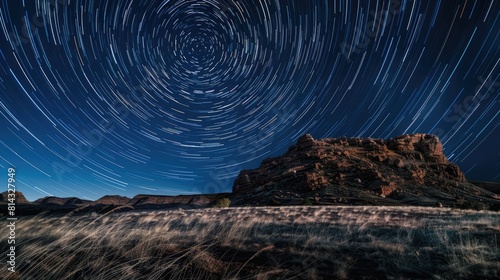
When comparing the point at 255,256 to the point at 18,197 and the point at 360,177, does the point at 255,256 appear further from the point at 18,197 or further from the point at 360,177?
the point at 18,197

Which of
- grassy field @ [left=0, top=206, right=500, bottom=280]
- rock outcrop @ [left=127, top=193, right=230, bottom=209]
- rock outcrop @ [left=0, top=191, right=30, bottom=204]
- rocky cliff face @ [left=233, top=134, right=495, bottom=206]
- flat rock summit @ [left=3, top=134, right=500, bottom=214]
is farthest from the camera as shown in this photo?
rock outcrop @ [left=127, top=193, right=230, bottom=209]

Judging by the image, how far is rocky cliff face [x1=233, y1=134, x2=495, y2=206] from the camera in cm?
4347

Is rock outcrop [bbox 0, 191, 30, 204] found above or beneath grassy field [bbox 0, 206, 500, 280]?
above

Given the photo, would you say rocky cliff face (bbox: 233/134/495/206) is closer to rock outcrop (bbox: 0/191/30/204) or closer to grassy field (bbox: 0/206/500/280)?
grassy field (bbox: 0/206/500/280)

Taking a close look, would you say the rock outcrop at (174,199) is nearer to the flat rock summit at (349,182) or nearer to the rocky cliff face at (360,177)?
the flat rock summit at (349,182)

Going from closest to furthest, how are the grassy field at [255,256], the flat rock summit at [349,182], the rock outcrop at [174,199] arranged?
the grassy field at [255,256] → the flat rock summit at [349,182] → the rock outcrop at [174,199]

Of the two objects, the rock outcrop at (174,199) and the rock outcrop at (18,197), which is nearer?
the rock outcrop at (18,197)

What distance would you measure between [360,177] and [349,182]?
392 centimetres

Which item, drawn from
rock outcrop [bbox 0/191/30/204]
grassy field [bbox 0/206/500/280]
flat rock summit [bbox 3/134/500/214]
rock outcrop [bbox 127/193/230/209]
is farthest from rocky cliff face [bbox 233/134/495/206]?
rock outcrop [bbox 0/191/30/204]

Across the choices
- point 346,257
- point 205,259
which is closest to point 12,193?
point 205,259

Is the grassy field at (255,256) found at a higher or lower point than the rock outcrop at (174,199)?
lower

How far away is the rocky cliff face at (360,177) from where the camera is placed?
43.5 metres

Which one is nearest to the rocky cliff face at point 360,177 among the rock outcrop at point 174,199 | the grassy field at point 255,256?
the rock outcrop at point 174,199

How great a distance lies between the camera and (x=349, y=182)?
49.5 meters
